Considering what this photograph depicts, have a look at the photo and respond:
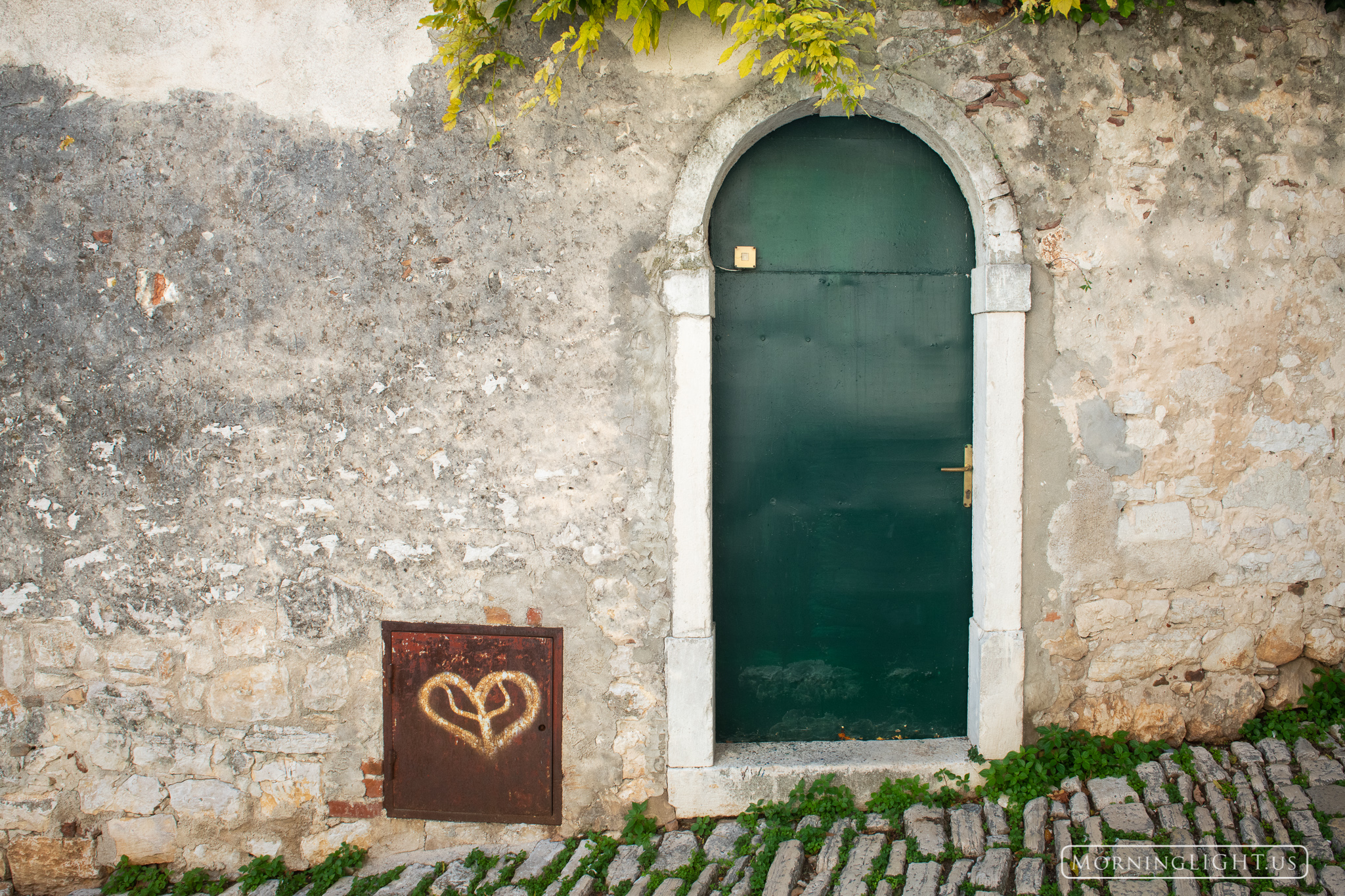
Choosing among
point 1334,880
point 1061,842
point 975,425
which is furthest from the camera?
point 975,425

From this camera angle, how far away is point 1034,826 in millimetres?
2658

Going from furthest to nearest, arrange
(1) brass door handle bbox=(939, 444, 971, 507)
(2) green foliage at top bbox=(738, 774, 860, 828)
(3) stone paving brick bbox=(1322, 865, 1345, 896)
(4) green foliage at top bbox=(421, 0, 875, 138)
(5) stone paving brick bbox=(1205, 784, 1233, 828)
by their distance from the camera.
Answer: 1. (1) brass door handle bbox=(939, 444, 971, 507)
2. (2) green foliage at top bbox=(738, 774, 860, 828)
3. (5) stone paving brick bbox=(1205, 784, 1233, 828)
4. (4) green foliage at top bbox=(421, 0, 875, 138)
5. (3) stone paving brick bbox=(1322, 865, 1345, 896)

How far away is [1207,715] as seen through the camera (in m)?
3.01

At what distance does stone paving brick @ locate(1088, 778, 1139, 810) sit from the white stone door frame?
0.30m

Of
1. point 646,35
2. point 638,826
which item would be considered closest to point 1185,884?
point 638,826

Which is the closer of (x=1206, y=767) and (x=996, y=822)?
(x=996, y=822)

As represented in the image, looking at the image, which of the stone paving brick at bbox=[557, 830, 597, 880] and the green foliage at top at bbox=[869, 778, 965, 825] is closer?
the stone paving brick at bbox=[557, 830, 597, 880]

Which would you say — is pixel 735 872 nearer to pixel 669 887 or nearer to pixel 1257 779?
pixel 669 887

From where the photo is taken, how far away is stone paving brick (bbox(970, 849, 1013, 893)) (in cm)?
241

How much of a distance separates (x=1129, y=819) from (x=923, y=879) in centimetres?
80

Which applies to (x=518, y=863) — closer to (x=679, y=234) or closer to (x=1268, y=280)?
(x=679, y=234)

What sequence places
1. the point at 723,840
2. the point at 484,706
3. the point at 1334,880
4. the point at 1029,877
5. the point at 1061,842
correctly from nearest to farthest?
the point at 1334,880
the point at 1029,877
the point at 1061,842
the point at 723,840
the point at 484,706

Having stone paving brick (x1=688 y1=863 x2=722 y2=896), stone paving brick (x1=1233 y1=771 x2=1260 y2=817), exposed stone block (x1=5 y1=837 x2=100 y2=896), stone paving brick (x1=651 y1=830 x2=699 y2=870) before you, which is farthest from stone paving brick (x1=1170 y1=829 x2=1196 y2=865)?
exposed stone block (x1=5 y1=837 x2=100 y2=896)

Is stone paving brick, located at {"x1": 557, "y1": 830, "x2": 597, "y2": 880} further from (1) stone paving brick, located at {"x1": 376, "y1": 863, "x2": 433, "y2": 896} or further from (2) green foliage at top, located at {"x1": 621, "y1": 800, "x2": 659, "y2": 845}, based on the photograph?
(1) stone paving brick, located at {"x1": 376, "y1": 863, "x2": 433, "y2": 896}
